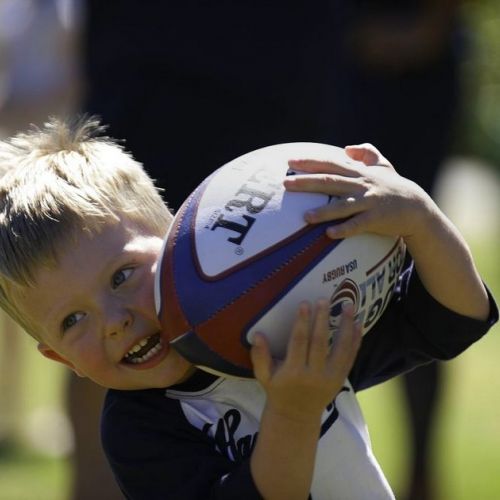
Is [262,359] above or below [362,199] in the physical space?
below

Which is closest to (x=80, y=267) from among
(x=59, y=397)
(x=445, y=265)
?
(x=445, y=265)

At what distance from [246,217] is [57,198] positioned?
0.44m

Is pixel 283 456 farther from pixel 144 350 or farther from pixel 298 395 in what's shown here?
pixel 144 350

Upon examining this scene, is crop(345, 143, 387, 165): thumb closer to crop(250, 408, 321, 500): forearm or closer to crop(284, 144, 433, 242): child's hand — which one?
crop(284, 144, 433, 242): child's hand

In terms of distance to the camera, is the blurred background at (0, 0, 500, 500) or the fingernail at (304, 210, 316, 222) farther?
the blurred background at (0, 0, 500, 500)

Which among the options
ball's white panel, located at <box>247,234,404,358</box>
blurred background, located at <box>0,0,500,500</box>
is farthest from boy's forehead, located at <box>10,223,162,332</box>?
blurred background, located at <box>0,0,500,500</box>

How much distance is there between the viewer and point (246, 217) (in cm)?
255

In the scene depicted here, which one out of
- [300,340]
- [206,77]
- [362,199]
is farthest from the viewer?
[206,77]

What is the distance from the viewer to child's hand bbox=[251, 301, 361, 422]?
2.45 meters

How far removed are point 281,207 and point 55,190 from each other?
0.51 m

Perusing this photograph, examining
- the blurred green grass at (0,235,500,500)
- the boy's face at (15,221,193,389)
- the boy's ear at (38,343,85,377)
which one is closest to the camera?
the boy's face at (15,221,193,389)

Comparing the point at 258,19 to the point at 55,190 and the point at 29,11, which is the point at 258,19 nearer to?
the point at 55,190

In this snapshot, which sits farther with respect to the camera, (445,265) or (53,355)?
(53,355)

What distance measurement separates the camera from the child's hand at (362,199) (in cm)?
254
